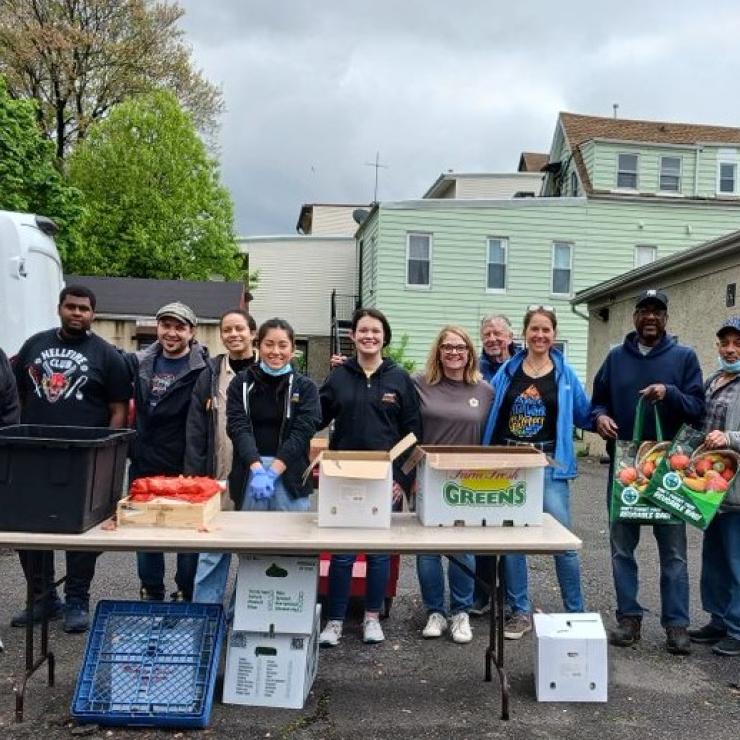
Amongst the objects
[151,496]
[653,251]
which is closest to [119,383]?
[151,496]

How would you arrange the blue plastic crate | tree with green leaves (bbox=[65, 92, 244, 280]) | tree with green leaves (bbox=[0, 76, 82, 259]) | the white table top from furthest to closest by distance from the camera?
tree with green leaves (bbox=[65, 92, 244, 280]) < tree with green leaves (bbox=[0, 76, 82, 259]) < the blue plastic crate < the white table top

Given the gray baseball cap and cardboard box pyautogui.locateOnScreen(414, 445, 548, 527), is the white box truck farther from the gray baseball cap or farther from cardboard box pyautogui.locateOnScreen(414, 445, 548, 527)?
cardboard box pyautogui.locateOnScreen(414, 445, 548, 527)

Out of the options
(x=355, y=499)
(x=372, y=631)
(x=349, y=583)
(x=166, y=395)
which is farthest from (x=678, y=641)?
(x=166, y=395)

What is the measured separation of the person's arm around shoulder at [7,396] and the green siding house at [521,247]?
1528cm

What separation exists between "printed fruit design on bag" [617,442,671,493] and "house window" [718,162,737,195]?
62.2 feet

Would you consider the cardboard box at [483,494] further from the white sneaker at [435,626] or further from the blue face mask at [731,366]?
the blue face mask at [731,366]

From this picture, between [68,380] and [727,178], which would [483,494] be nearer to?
[68,380]

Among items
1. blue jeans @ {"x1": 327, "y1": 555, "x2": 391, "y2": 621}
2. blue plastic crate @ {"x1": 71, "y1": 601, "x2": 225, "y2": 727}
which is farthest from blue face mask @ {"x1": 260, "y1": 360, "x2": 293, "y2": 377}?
blue plastic crate @ {"x1": 71, "y1": 601, "x2": 225, "y2": 727}

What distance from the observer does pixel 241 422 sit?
162 inches

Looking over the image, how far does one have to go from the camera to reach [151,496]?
3.68 meters

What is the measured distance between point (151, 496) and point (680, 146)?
799 inches

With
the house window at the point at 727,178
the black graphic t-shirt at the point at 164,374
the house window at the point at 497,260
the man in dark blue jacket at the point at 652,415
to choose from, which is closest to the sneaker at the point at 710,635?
the man in dark blue jacket at the point at 652,415

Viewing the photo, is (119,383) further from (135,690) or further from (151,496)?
(135,690)

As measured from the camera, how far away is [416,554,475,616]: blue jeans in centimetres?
455
